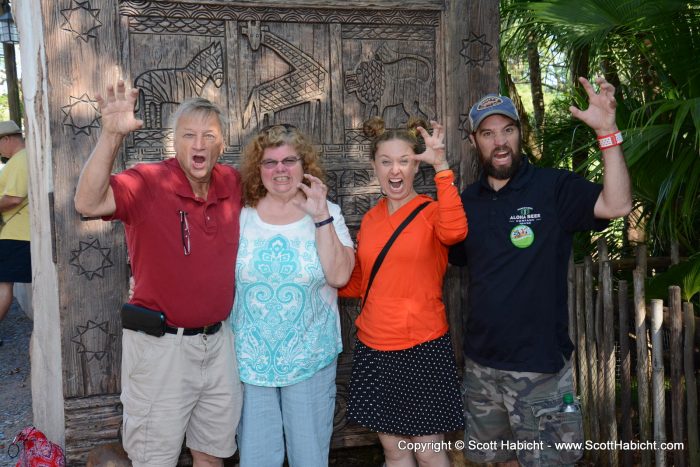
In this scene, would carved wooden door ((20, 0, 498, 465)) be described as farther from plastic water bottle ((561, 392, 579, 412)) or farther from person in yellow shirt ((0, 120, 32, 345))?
person in yellow shirt ((0, 120, 32, 345))

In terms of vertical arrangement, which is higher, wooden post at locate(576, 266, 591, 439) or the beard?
the beard

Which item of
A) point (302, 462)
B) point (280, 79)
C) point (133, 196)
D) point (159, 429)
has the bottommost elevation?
point (302, 462)

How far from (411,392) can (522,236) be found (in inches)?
34.1

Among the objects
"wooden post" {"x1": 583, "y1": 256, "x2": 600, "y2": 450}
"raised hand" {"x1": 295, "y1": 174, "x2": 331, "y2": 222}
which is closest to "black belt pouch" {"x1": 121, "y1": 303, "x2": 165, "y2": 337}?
"raised hand" {"x1": 295, "y1": 174, "x2": 331, "y2": 222}

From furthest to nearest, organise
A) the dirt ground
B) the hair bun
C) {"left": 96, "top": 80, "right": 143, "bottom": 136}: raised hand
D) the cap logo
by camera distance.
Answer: the dirt ground < the hair bun < the cap logo < {"left": 96, "top": 80, "right": 143, "bottom": 136}: raised hand

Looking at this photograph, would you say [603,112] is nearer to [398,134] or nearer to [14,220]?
[398,134]

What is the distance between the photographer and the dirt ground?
4.84m

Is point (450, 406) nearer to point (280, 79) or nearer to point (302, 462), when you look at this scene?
point (302, 462)

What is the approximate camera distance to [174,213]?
2873mm

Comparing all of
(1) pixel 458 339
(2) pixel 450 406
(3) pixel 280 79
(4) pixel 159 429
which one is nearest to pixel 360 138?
(3) pixel 280 79

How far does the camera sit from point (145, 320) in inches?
112

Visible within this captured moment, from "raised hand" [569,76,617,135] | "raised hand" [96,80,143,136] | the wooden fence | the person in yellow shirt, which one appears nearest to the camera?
"raised hand" [96,80,143,136]

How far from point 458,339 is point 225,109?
1907 mm

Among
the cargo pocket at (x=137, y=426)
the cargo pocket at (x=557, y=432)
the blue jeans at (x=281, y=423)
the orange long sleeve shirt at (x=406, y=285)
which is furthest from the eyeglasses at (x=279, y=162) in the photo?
the cargo pocket at (x=557, y=432)
